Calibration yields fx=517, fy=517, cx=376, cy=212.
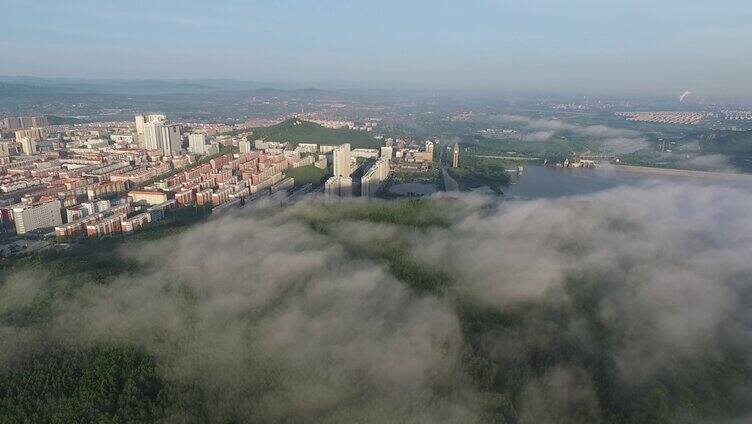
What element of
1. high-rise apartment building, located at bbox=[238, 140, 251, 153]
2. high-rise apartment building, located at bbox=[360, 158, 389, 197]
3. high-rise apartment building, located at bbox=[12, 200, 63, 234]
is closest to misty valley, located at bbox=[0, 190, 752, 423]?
high-rise apartment building, located at bbox=[12, 200, 63, 234]

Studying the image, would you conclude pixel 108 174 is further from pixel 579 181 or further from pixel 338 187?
pixel 579 181

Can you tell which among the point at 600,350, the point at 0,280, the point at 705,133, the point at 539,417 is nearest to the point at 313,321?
the point at 539,417

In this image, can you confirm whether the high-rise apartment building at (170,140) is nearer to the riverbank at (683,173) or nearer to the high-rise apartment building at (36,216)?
the high-rise apartment building at (36,216)

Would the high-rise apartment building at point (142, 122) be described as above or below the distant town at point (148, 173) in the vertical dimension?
above

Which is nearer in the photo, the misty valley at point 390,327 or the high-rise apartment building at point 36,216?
the misty valley at point 390,327

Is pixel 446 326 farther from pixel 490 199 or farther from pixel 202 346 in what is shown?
pixel 490 199

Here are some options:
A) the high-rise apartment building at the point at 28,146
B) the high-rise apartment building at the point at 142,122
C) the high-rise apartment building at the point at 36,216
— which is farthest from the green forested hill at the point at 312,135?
the high-rise apartment building at the point at 36,216
